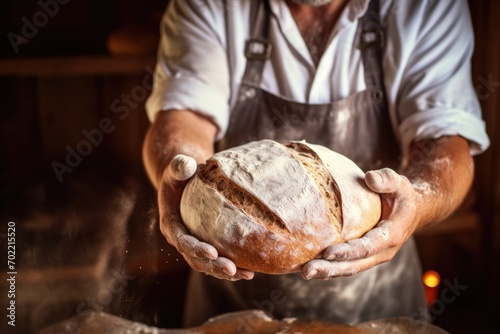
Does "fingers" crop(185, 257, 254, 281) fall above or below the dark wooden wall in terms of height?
above

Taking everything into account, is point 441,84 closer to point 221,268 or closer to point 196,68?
point 196,68

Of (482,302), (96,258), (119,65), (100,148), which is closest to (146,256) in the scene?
(96,258)

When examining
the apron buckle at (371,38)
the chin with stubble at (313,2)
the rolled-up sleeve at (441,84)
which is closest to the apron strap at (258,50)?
the chin with stubble at (313,2)

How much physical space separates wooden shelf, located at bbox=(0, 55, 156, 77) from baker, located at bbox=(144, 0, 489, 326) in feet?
2.21

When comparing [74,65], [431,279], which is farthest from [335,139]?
[431,279]

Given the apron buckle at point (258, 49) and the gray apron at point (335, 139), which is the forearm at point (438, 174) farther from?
the apron buckle at point (258, 49)

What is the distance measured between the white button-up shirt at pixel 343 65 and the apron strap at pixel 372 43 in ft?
0.06

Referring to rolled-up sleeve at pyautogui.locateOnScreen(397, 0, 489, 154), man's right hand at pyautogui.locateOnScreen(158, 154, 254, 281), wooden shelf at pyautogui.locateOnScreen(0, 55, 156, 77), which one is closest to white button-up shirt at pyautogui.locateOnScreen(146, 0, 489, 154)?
rolled-up sleeve at pyautogui.locateOnScreen(397, 0, 489, 154)

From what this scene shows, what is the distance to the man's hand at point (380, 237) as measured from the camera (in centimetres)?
118

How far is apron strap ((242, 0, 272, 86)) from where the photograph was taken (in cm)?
180

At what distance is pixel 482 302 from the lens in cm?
291

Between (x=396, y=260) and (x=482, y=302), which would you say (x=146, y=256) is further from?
(x=482, y=302)

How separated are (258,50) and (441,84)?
0.54 metres

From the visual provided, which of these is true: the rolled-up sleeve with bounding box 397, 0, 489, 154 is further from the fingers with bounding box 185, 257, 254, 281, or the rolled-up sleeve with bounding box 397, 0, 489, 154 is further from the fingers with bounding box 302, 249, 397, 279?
the fingers with bounding box 185, 257, 254, 281
